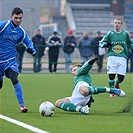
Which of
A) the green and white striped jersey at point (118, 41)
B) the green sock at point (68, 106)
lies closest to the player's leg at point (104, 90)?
the green sock at point (68, 106)

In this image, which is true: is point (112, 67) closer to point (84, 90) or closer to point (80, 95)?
point (80, 95)

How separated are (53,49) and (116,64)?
13.1m

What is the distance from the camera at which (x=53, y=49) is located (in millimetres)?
28281

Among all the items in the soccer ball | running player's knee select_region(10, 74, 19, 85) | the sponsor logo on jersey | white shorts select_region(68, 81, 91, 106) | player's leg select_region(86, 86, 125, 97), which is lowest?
the soccer ball

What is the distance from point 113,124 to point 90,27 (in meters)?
51.0

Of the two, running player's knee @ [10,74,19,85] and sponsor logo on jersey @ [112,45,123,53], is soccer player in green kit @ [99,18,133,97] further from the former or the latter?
running player's knee @ [10,74,19,85]

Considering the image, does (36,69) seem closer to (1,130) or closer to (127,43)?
(127,43)

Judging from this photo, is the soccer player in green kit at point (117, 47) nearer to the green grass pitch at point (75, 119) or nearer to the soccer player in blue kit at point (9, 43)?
the green grass pitch at point (75, 119)

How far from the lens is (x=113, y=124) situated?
923 cm

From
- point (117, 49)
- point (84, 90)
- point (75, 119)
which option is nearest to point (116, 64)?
point (117, 49)

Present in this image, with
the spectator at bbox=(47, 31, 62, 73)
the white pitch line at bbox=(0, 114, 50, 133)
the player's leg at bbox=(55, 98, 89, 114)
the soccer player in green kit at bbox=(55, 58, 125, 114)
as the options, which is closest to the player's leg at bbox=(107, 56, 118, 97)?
the soccer player in green kit at bbox=(55, 58, 125, 114)

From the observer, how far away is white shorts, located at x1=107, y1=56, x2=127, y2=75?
15.3m

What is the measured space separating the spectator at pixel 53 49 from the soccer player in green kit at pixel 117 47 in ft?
40.1

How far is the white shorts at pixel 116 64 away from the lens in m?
15.3
